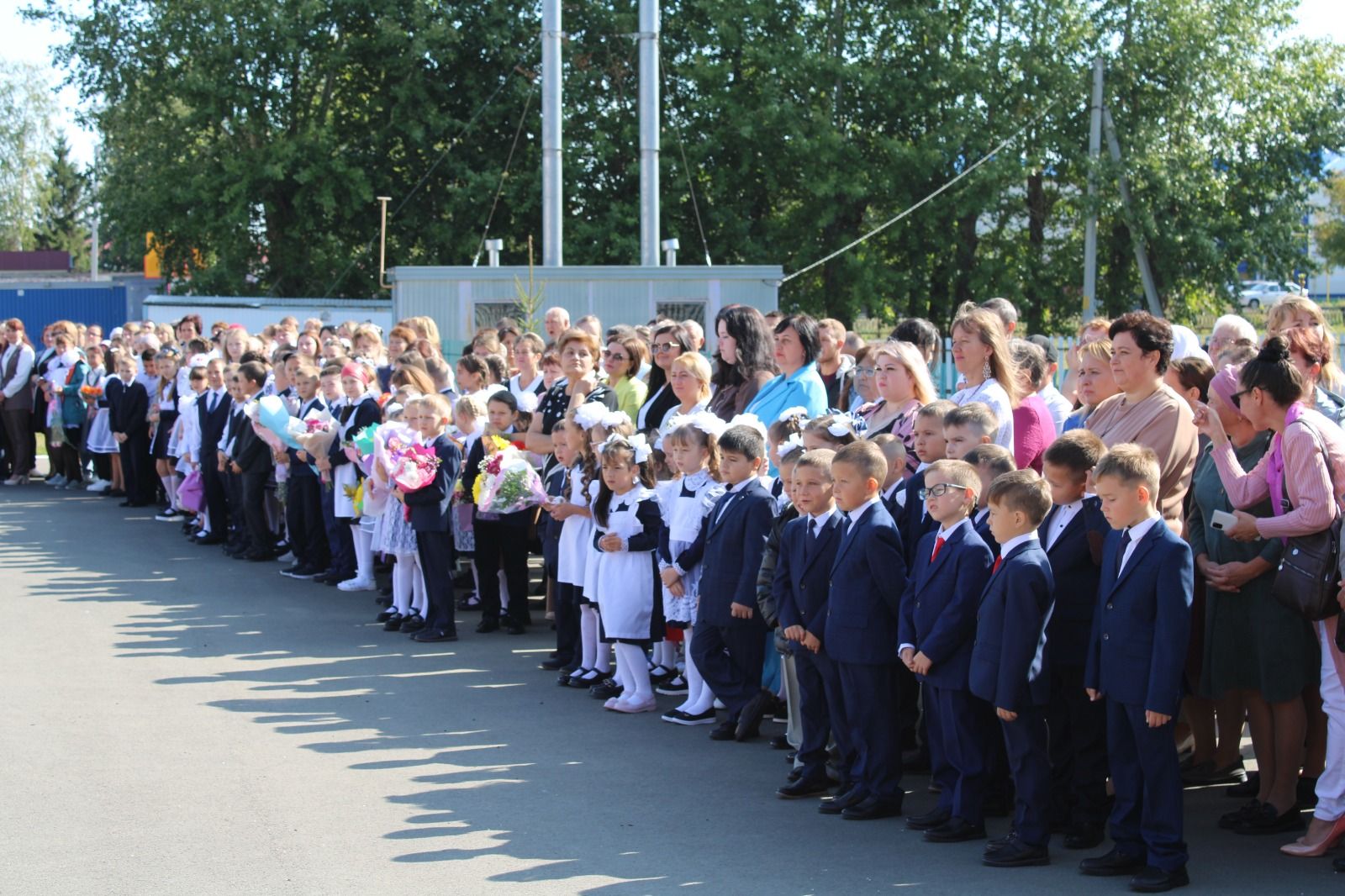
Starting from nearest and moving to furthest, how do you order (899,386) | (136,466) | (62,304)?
(899,386) < (136,466) < (62,304)

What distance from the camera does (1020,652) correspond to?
18.0 feet

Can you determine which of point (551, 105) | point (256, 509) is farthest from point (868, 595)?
point (551, 105)

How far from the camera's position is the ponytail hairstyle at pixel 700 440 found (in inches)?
303

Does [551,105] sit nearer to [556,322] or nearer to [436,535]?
[556,322]

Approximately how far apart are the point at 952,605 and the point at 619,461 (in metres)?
2.85

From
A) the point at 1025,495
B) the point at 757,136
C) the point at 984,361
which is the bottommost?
the point at 1025,495

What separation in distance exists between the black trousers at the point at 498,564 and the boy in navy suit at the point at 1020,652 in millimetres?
4779

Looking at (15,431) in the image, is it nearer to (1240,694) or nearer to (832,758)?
(832,758)

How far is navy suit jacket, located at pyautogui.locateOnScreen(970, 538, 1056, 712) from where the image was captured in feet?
18.0

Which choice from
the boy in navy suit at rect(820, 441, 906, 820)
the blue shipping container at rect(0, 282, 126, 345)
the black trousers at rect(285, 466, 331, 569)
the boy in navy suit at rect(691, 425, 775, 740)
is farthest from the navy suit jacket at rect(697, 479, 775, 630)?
the blue shipping container at rect(0, 282, 126, 345)

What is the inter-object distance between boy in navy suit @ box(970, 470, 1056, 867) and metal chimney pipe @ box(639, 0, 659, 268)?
53.0ft

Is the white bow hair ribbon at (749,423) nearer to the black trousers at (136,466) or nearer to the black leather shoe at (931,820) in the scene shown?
the black leather shoe at (931,820)

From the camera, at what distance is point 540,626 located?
1031 centimetres

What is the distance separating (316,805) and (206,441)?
818cm
